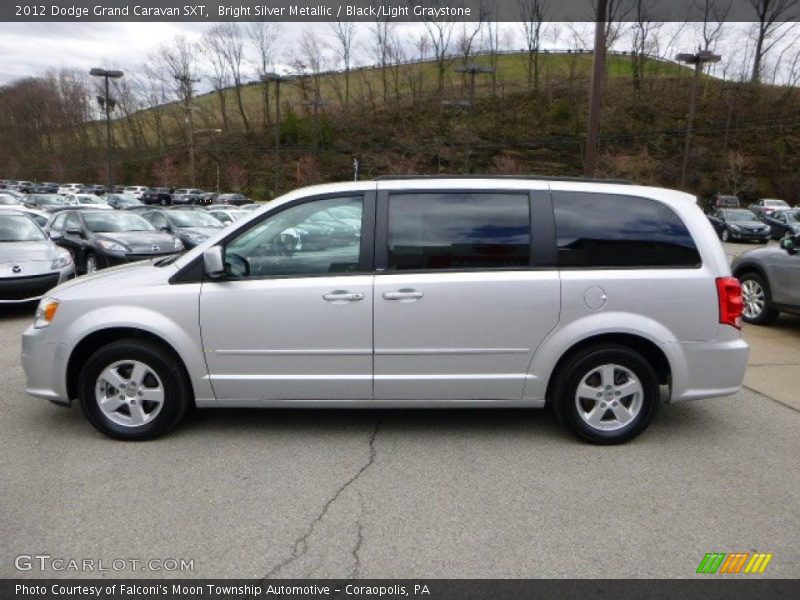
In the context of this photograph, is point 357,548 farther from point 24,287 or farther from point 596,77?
point 596,77

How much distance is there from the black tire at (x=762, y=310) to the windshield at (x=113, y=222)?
36.9 feet

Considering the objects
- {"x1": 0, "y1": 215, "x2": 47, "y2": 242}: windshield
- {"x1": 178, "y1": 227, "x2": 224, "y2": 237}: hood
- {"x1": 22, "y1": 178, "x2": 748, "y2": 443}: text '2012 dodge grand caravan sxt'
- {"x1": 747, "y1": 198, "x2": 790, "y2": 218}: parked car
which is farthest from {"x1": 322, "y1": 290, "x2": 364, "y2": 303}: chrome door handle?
{"x1": 747, "y1": 198, "x2": 790, "y2": 218}: parked car

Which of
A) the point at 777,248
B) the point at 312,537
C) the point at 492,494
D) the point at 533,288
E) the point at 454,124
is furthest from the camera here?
the point at 454,124

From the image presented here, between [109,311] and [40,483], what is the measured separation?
1.12 metres

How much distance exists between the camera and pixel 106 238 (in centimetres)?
1120

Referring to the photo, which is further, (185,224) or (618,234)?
(185,224)

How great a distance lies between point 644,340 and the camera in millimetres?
3918

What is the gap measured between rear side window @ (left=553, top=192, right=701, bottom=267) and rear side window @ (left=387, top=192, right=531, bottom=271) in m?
0.30

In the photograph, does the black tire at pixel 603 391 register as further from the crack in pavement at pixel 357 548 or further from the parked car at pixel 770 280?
the parked car at pixel 770 280

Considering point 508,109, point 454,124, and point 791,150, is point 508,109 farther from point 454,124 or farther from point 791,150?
point 791,150

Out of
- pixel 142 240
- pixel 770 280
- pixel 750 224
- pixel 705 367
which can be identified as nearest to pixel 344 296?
pixel 705 367

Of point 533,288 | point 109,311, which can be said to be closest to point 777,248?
point 533,288

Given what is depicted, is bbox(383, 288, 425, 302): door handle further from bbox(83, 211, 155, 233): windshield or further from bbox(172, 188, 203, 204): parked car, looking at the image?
bbox(172, 188, 203, 204): parked car
